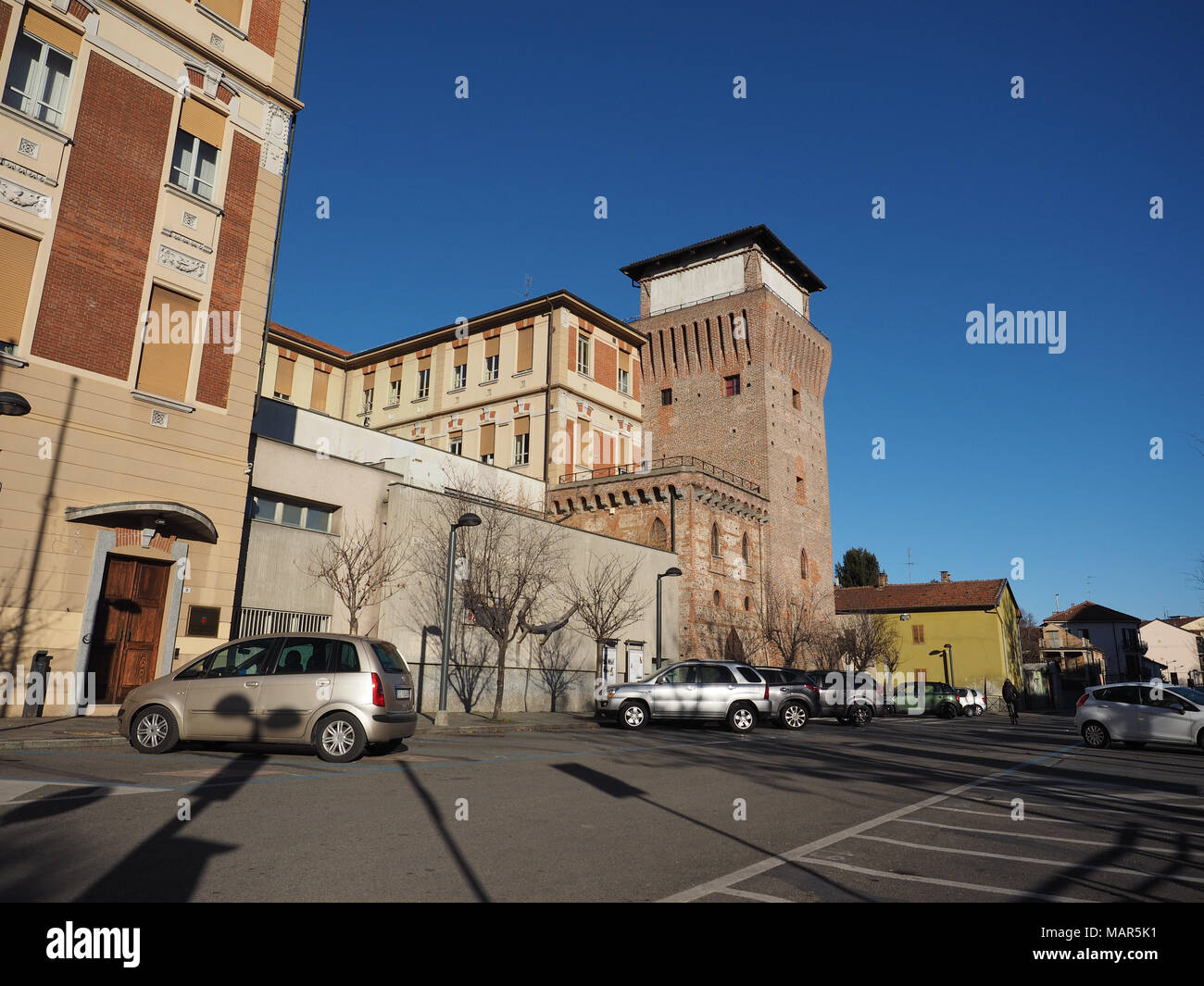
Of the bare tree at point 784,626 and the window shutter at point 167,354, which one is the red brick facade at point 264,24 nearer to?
the window shutter at point 167,354

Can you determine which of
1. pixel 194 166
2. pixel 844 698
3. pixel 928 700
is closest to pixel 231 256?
pixel 194 166

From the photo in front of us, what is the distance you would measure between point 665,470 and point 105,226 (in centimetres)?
2451

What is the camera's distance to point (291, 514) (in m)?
21.6

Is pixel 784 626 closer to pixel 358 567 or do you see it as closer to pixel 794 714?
pixel 794 714

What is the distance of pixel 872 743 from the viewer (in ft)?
58.8

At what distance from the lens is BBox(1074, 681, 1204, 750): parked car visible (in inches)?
688

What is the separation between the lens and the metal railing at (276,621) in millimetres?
19969

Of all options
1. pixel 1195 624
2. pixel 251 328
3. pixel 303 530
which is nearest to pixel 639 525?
pixel 303 530

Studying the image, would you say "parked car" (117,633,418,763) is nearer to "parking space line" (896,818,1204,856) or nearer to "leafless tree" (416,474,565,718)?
"parking space line" (896,818,1204,856)

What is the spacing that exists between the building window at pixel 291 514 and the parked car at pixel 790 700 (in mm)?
12750

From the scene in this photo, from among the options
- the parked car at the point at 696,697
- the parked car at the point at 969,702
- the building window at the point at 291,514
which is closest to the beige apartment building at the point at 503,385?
the building window at the point at 291,514
